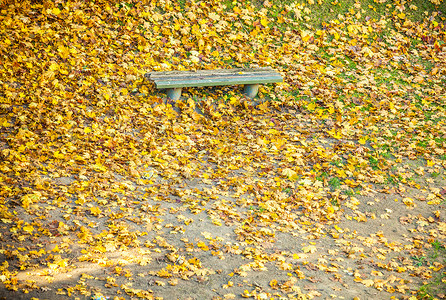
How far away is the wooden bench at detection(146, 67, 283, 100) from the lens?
6775mm

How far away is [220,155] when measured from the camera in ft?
20.2

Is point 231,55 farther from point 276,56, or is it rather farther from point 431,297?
point 431,297

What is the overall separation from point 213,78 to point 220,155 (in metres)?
1.54

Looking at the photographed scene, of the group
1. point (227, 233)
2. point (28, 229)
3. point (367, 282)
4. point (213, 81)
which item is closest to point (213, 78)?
point (213, 81)

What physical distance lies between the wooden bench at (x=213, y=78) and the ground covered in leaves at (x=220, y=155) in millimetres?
228

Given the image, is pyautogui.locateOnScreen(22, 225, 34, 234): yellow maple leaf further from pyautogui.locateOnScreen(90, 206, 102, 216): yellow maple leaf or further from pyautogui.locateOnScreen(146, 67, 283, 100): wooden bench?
pyautogui.locateOnScreen(146, 67, 283, 100): wooden bench

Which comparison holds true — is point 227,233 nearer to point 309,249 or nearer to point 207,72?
point 309,249

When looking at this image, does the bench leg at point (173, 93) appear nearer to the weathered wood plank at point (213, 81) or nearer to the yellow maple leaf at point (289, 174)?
the weathered wood plank at point (213, 81)

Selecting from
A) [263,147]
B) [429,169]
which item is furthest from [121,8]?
[429,169]

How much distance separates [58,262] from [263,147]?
11.5ft

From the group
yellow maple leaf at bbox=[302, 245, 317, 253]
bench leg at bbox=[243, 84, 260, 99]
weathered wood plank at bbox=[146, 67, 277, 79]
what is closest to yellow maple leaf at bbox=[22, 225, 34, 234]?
yellow maple leaf at bbox=[302, 245, 317, 253]

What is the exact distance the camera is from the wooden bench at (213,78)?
22.2ft

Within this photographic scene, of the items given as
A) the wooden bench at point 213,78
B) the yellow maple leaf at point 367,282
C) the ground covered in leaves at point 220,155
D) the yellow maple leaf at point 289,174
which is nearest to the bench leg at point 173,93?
the wooden bench at point 213,78

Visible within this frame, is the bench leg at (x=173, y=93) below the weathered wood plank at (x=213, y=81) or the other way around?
below
